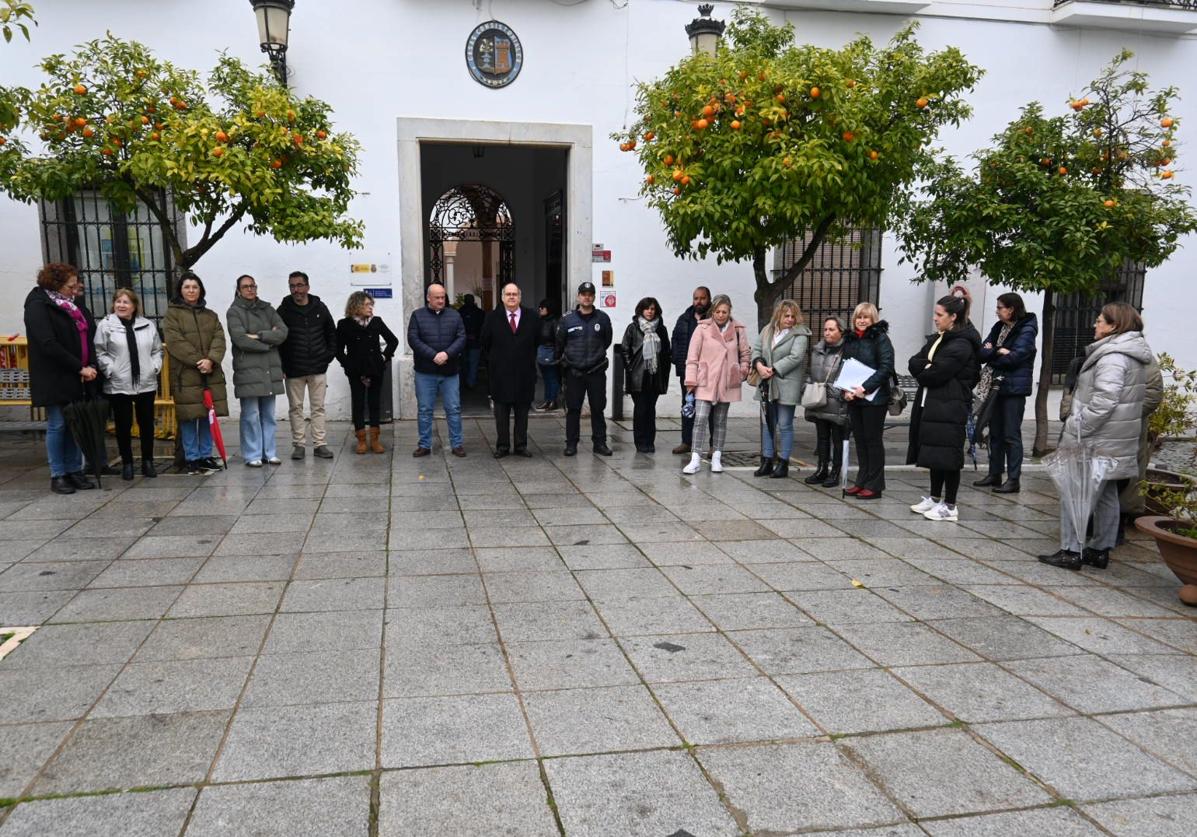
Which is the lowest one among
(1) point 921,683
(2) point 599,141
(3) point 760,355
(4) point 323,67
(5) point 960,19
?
(1) point 921,683

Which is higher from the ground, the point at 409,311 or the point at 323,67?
the point at 323,67

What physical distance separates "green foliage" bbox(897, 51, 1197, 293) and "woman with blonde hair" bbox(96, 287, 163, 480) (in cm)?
769

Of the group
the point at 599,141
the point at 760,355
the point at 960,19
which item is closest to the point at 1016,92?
the point at 960,19

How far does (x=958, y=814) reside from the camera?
8.83 ft

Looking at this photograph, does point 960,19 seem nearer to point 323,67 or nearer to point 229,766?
point 323,67

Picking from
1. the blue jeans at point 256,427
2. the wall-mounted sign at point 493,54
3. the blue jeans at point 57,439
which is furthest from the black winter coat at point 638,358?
the blue jeans at point 57,439

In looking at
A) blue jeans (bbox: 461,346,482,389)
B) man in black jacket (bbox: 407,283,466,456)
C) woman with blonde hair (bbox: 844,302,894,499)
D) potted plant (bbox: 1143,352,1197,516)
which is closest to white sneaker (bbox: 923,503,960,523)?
woman with blonde hair (bbox: 844,302,894,499)

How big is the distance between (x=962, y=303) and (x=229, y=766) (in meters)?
5.55

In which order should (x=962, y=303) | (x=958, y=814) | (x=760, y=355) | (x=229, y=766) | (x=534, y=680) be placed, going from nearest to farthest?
(x=958, y=814), (x=229, y=766), (x=534, y=680), (x=962, y=303), (x=760, y=355)

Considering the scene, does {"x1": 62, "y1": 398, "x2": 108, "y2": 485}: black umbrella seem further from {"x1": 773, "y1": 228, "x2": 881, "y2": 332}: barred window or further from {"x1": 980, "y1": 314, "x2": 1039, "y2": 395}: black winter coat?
{"x1": 773, "y1": 228, "x2": 881, "y2": 332}: barred window

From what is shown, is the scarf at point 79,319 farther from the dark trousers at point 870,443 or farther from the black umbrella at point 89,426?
the dark trousers at point 870,443

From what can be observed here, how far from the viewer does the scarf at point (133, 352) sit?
7.34 metres

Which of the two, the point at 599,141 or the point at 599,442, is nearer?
the point at 599,442

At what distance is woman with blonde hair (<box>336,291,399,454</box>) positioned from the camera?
8703mm
